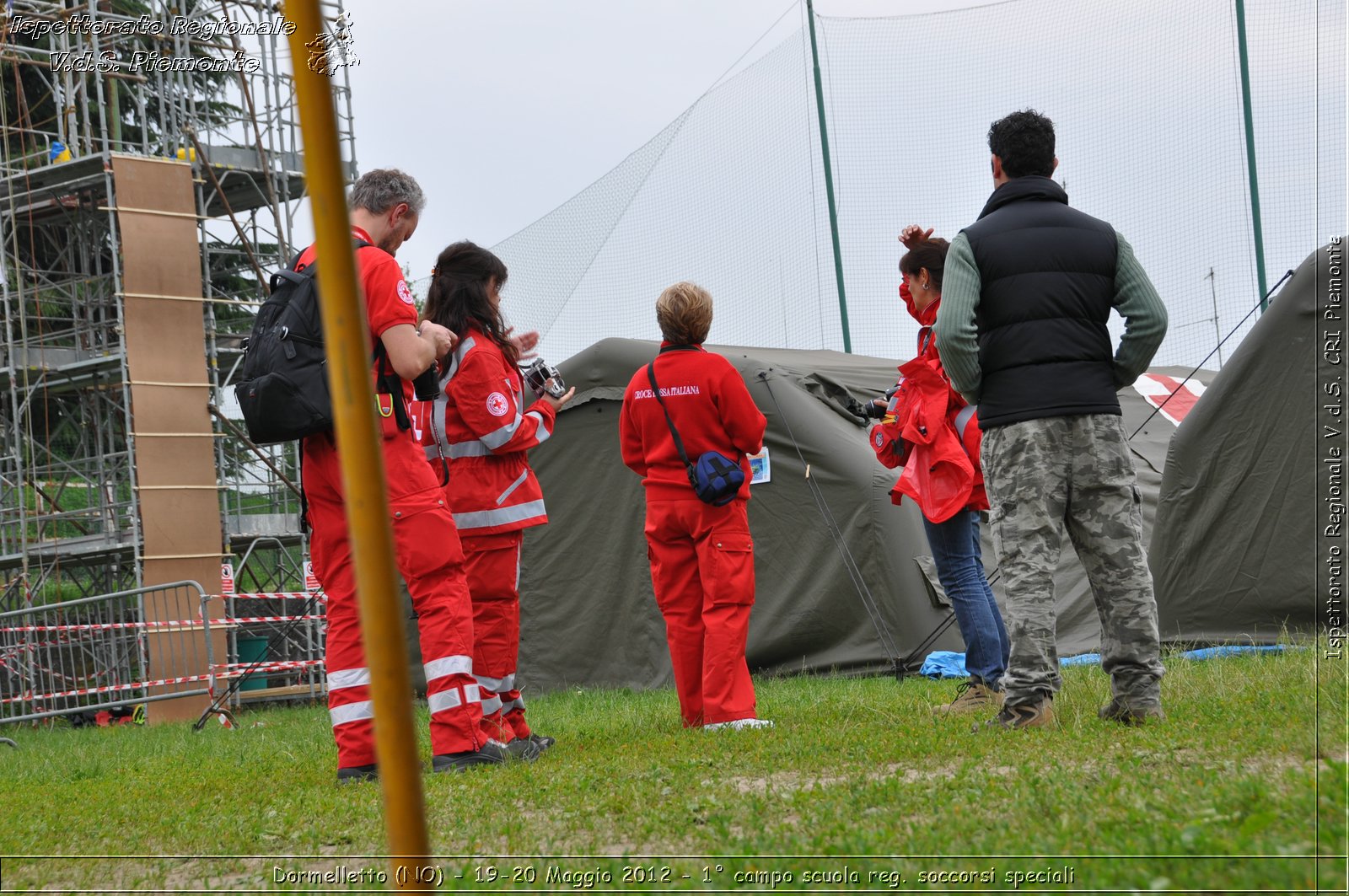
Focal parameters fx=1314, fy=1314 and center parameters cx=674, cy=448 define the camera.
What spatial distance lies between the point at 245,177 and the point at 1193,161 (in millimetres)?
11895

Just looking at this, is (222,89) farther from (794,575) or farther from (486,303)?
(486,303)

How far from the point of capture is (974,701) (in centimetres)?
499

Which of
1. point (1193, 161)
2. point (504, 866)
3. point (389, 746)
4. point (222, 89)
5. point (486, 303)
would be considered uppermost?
point (222, 89)

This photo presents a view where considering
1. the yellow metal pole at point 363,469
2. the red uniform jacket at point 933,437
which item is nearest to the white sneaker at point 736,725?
the red uniform jacket at point 933,437

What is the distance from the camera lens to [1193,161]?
9172 mm

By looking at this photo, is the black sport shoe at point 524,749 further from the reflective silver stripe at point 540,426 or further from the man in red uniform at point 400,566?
the reflective silver stripe at point 540,426

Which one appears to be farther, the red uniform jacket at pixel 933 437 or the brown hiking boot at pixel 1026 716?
the red uniform jacket at pixel 933 437

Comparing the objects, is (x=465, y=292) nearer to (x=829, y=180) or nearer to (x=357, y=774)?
(x=357, y=774)

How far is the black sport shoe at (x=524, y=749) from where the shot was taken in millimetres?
4730

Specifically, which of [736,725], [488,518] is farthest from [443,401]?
[736,725]

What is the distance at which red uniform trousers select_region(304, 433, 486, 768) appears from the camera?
4.29 metres

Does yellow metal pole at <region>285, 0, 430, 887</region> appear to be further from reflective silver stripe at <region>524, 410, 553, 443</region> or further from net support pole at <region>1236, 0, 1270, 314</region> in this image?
net support pole at <region>1236, 0, 1270, 314</region>

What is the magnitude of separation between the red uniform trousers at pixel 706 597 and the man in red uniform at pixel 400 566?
42.4 inches

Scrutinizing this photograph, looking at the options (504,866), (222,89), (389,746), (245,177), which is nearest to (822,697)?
(504,866)
